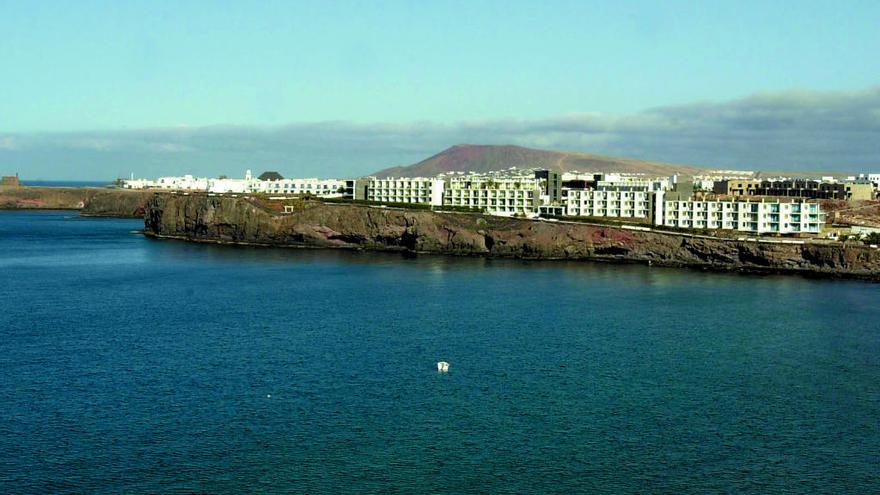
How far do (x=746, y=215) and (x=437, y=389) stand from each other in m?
87.5

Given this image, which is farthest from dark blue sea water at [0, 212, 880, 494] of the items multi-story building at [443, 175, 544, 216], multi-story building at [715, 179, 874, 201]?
multi-story building at [715, 179, 874, 201]

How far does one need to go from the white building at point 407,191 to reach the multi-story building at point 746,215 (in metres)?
45.8

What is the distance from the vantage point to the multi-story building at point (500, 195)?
15012 centimetres

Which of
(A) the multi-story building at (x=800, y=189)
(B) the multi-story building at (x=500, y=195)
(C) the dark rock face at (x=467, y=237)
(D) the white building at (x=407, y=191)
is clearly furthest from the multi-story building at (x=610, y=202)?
(A) the multi-story building at (x=800, y=189)

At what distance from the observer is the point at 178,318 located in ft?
228

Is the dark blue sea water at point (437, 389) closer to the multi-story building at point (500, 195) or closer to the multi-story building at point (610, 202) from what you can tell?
the multi-story building at point (610, 202)

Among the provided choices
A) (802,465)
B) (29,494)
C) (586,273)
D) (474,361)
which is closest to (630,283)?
(586,273)

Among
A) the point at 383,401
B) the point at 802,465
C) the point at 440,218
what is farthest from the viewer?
the point at 440,218

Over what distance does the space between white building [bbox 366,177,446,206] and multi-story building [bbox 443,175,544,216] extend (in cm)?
209

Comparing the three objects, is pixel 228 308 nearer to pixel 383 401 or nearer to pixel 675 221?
pixel 383 401

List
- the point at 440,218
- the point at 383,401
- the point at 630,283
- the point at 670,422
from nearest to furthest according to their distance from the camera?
the point at 670,422 → the point at 383,401 → the point at 630,283 → the point at 440,218

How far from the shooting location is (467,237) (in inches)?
5020

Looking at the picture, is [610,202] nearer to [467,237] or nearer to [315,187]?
[467,237]

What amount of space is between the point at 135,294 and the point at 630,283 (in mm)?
50534
